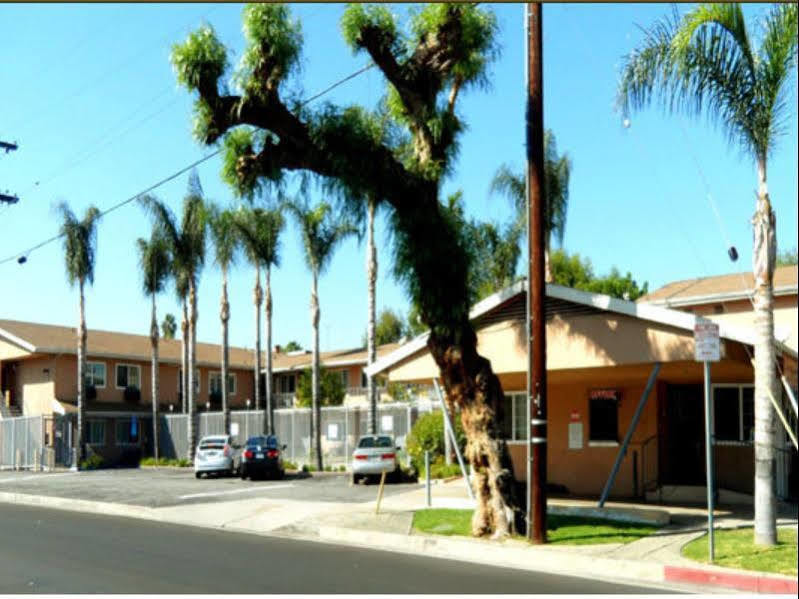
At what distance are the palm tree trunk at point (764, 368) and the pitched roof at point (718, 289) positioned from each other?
1997 cm

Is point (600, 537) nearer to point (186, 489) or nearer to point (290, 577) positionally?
point (290, 577)

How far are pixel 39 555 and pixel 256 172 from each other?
6.94 meters

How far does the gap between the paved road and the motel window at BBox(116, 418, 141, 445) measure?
104 ft

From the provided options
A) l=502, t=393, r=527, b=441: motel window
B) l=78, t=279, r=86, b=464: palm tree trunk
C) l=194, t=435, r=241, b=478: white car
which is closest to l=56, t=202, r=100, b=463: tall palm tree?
l=78, t=279, r=86, b=464: palm tree trunk

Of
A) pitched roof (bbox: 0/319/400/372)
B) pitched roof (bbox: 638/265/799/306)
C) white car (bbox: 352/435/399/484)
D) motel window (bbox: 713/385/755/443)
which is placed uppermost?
pitched roof (bbox: 638/265/799/306)

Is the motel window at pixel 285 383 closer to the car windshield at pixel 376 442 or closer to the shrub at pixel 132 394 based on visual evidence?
the shrub at pixel 132 394

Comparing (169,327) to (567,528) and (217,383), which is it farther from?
(567,528)

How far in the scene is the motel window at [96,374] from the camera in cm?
4775

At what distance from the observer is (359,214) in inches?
629

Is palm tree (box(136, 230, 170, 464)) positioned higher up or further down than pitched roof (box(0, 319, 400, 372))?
higher up

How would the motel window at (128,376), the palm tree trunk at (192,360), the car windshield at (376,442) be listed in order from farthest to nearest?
the motel window at (128,376)
the palm tree trunk at (192,360)
the car windshield at (376,442)

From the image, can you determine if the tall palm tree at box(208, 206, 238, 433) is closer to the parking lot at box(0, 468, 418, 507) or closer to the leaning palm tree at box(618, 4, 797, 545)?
the parking lot at box(0, 468, 418, 507)

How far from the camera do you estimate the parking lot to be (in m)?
23.7

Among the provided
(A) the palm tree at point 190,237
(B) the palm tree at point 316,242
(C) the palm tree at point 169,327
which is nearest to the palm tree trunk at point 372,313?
(B) the palm tree at point 316,242
